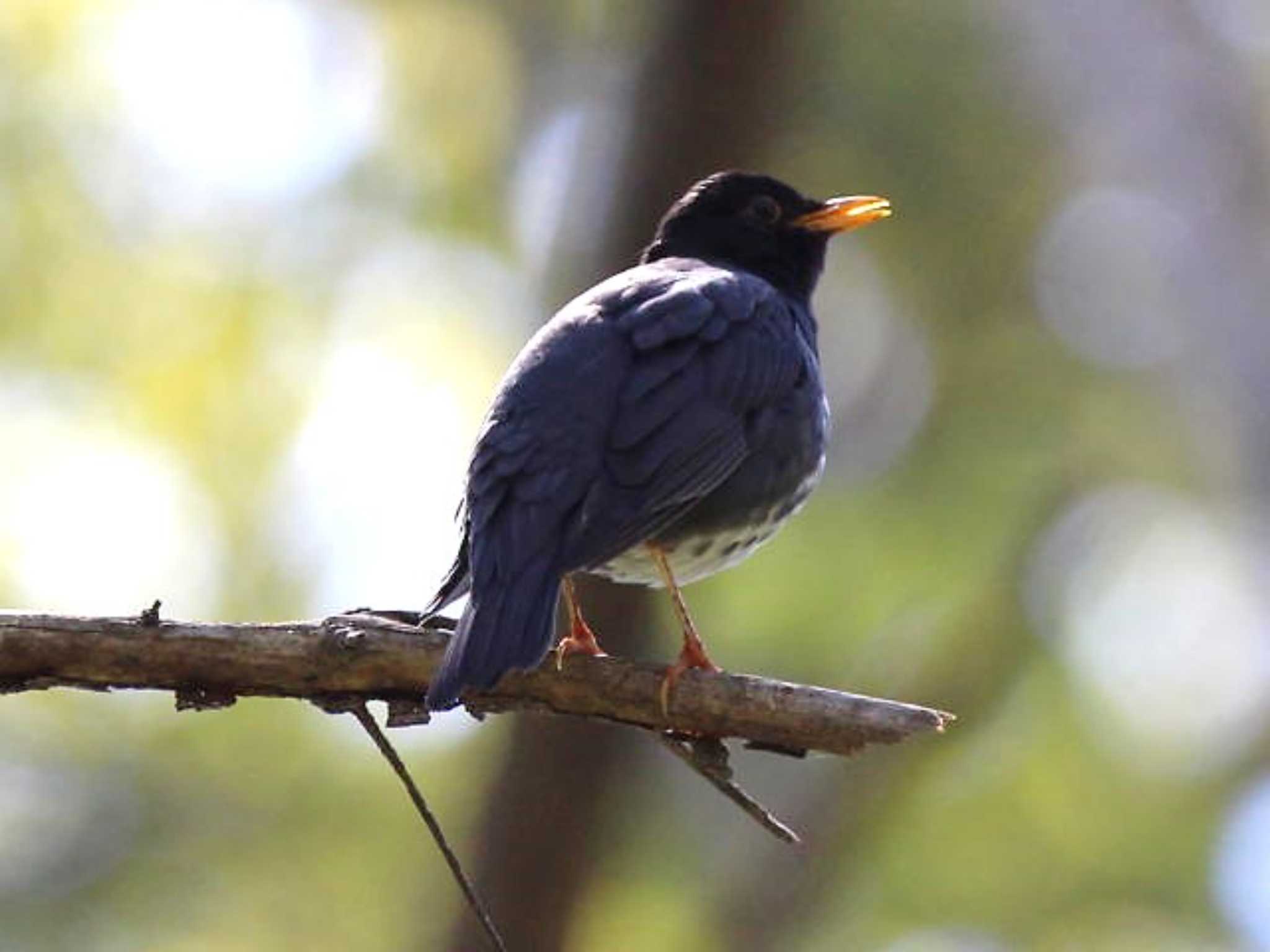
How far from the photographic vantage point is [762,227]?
7.61 m

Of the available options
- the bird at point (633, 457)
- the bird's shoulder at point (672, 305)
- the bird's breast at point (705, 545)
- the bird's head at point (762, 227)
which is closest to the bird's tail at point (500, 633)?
the bird at point (633, 457)

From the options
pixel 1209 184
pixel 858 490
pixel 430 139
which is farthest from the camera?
pixel 430 139

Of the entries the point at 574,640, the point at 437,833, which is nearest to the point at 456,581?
the point at 574,640

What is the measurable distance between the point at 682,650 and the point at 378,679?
1.24 m

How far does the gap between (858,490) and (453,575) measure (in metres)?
6.33

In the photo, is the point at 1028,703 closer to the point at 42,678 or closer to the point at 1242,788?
the point at 1242,788

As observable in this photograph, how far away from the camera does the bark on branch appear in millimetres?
4734

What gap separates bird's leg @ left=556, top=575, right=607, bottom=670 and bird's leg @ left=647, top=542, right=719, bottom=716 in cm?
24

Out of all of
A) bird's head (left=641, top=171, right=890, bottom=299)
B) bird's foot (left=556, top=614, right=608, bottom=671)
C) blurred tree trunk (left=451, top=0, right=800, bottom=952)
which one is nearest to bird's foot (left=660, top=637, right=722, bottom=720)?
bird's foot (left=556, top=614, right=608, bottom=671)

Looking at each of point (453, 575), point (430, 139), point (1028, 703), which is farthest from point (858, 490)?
point (453, 575)

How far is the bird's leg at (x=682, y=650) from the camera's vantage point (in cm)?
521

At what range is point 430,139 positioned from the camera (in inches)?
505

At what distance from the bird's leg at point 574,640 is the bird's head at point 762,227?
5.16 ft

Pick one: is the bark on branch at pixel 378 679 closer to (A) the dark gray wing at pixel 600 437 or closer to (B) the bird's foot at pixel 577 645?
(B) the bird's foot at pixel 577 645
